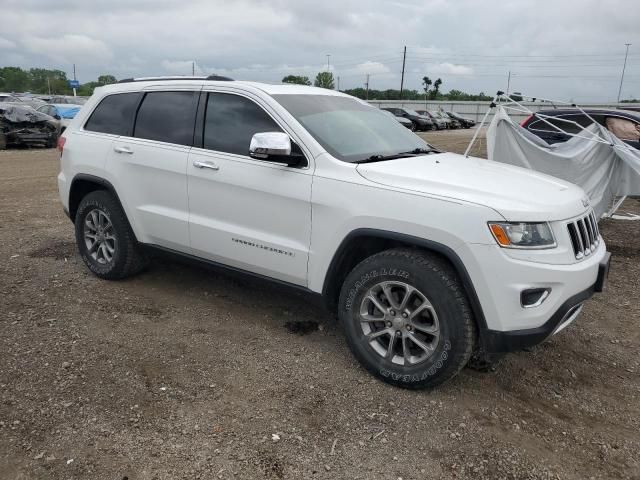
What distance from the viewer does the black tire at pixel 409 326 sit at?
10.1 ft

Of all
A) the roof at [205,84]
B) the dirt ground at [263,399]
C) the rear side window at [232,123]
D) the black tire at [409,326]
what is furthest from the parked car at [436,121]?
the black tire at [409,326]

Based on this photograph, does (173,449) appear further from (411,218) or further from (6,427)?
(411,218)

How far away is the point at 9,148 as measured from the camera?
1766 centimetres

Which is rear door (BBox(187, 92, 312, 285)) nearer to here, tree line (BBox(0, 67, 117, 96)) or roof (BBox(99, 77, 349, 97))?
roof (BBox(99, 77, 349, 97))

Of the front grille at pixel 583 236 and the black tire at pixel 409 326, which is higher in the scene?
the front grille at pixel 583 236

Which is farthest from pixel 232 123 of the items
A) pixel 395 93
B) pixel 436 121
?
pixel 395 93

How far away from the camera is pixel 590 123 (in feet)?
28.5

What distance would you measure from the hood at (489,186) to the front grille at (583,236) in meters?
0.07

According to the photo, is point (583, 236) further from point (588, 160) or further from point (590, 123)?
point (590, 123)

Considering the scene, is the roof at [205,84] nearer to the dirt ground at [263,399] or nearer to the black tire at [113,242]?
the black tire at [113,242]

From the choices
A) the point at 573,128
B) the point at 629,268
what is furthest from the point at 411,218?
the point at 573,128

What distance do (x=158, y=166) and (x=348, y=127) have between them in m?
1.55

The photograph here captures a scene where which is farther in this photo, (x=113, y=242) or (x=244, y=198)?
(x=113, y=242)

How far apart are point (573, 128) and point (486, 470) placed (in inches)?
292
